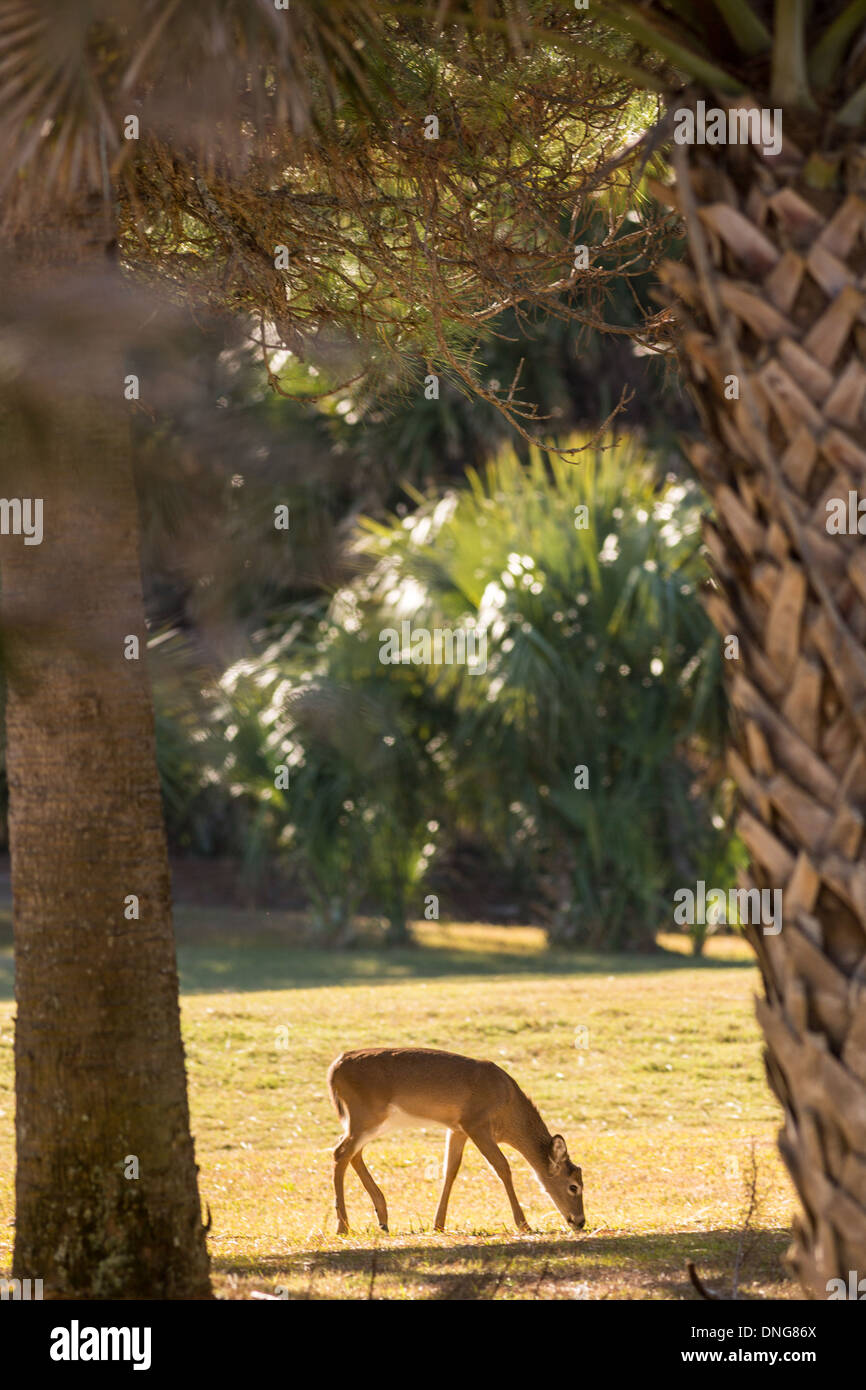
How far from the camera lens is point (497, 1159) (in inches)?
230

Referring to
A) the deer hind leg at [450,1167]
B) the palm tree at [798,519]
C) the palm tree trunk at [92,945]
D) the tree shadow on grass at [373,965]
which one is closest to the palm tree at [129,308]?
the palm tree trunk at [92,945]

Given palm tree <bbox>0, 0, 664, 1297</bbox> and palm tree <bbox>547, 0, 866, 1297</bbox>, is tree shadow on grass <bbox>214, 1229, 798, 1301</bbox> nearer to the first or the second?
palm tree <bbox>0, 0, 664, 1297</bbox>

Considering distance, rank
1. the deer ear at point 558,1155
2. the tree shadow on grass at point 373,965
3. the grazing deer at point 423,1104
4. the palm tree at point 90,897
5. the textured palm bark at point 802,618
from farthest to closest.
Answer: the tree shadow on grass at point 373,965 → the deer ear at point 558,1155 → the grazing deer at point 423,1104 → the palm tree at point 90,897 → the textured palm bark at point 802,618

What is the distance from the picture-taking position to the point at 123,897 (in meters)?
4.54

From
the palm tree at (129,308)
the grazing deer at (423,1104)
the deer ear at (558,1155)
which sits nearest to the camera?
the palm tree at (129,308)

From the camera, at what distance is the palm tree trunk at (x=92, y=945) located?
4477mm

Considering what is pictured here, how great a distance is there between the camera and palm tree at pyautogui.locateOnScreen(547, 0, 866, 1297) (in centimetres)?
280

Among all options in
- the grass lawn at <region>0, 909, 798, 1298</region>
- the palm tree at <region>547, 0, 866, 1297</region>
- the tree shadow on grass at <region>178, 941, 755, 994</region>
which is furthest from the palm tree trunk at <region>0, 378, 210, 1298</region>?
the tree shadow on grass at <region>178, 941, 755, 994</region>

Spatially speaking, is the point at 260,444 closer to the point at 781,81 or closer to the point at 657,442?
the point at 781,81

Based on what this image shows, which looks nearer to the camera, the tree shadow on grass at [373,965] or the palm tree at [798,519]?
the palm tree at [798,519]

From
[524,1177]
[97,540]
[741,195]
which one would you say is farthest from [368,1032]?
[741,195]

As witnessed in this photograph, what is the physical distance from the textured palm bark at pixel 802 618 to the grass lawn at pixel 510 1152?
1710mm

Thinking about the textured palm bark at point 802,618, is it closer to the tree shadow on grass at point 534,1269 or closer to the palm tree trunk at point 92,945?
the tree shadow on grass at point 534,1269

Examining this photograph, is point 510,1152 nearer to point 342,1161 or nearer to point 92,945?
point 342,1161
